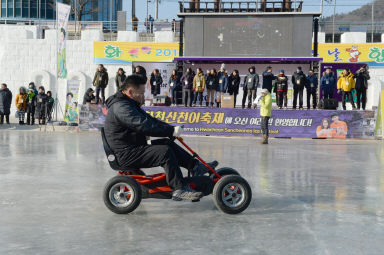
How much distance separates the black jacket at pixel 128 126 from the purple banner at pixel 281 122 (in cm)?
1392

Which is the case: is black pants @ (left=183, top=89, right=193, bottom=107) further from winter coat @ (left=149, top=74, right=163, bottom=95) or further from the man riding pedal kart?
the man riding pedal kart

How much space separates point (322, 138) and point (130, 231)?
15.2m

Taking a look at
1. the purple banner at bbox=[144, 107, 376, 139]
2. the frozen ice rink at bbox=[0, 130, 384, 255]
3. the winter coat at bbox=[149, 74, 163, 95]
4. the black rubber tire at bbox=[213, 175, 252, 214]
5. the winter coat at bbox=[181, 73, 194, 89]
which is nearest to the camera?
the frozen ice rink at bbox=[0, 130, 384, 255]

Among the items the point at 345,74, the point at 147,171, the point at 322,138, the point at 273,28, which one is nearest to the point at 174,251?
the point at 147,171

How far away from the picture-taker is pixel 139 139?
6.10 meters

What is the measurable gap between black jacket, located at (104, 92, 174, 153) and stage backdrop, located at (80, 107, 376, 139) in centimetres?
1393

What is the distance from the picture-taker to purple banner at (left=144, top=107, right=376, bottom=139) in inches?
758

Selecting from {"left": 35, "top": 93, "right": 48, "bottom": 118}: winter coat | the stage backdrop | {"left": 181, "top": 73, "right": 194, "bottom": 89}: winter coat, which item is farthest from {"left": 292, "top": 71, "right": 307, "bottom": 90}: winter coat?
{"left": 35, "top": 93, "right": 48, "bottom": 118}: winter coat

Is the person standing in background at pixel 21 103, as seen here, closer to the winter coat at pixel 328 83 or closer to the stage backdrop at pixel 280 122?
the stage backdrop at pixel 280 122

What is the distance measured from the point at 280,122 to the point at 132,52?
1293 centimetres

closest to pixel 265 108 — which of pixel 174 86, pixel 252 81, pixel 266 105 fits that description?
pixel 266 105

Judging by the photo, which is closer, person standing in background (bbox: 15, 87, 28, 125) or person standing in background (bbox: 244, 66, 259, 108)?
person standing in background (bbox: 244, 66, 259, 108)

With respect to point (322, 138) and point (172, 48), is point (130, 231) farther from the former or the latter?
point (172, 48)

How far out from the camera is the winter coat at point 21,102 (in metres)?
23.8
